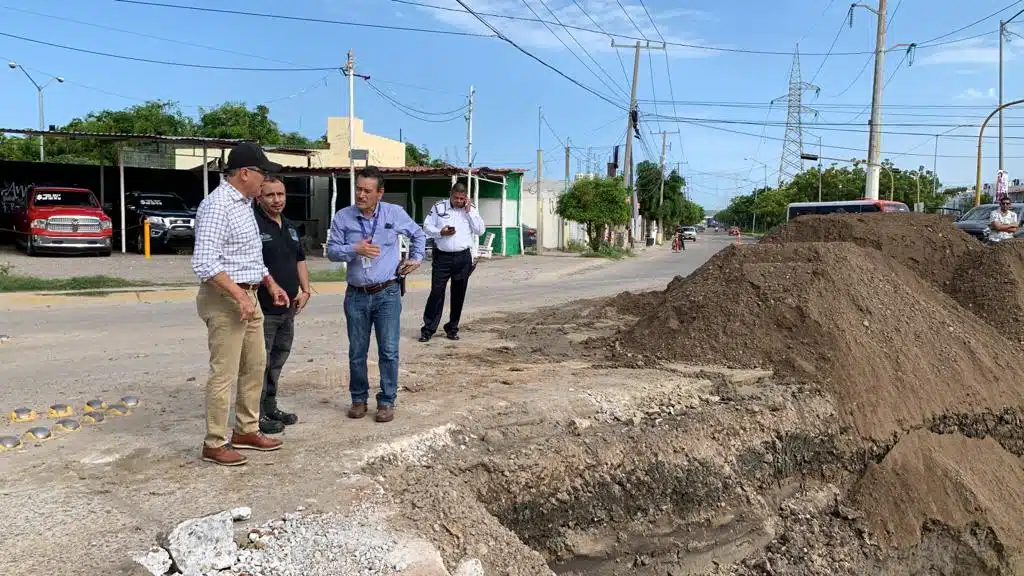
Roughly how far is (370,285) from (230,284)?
1.26 m

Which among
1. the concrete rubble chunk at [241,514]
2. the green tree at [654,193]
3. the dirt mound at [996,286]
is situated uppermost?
the green tree at [654,193]

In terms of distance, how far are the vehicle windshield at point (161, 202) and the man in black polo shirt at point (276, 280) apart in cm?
1982

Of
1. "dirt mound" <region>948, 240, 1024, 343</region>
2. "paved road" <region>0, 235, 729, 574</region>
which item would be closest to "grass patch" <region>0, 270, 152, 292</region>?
"paved road" <region>0, 235, 729, 574</region>

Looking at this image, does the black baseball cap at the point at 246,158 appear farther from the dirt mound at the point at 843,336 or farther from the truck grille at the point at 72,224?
the truck grille at the point at 72,224

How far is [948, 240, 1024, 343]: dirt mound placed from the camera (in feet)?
27.7

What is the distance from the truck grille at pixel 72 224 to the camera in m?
18.2

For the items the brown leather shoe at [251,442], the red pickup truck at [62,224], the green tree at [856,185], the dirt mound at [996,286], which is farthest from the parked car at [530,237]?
the green tree at [856,185]

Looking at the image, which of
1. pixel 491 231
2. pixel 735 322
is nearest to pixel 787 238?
pixel 735 322

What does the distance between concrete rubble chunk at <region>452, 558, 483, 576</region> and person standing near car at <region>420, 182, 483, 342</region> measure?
15.1ft

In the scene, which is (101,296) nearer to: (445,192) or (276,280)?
(276,280)

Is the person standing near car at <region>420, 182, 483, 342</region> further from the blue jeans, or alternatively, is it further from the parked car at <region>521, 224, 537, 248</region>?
the parked car at <region>521, 224, 537, 248</region>

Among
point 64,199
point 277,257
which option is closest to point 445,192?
point 64,199

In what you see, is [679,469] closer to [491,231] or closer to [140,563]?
[140,563]

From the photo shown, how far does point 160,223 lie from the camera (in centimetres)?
2080
